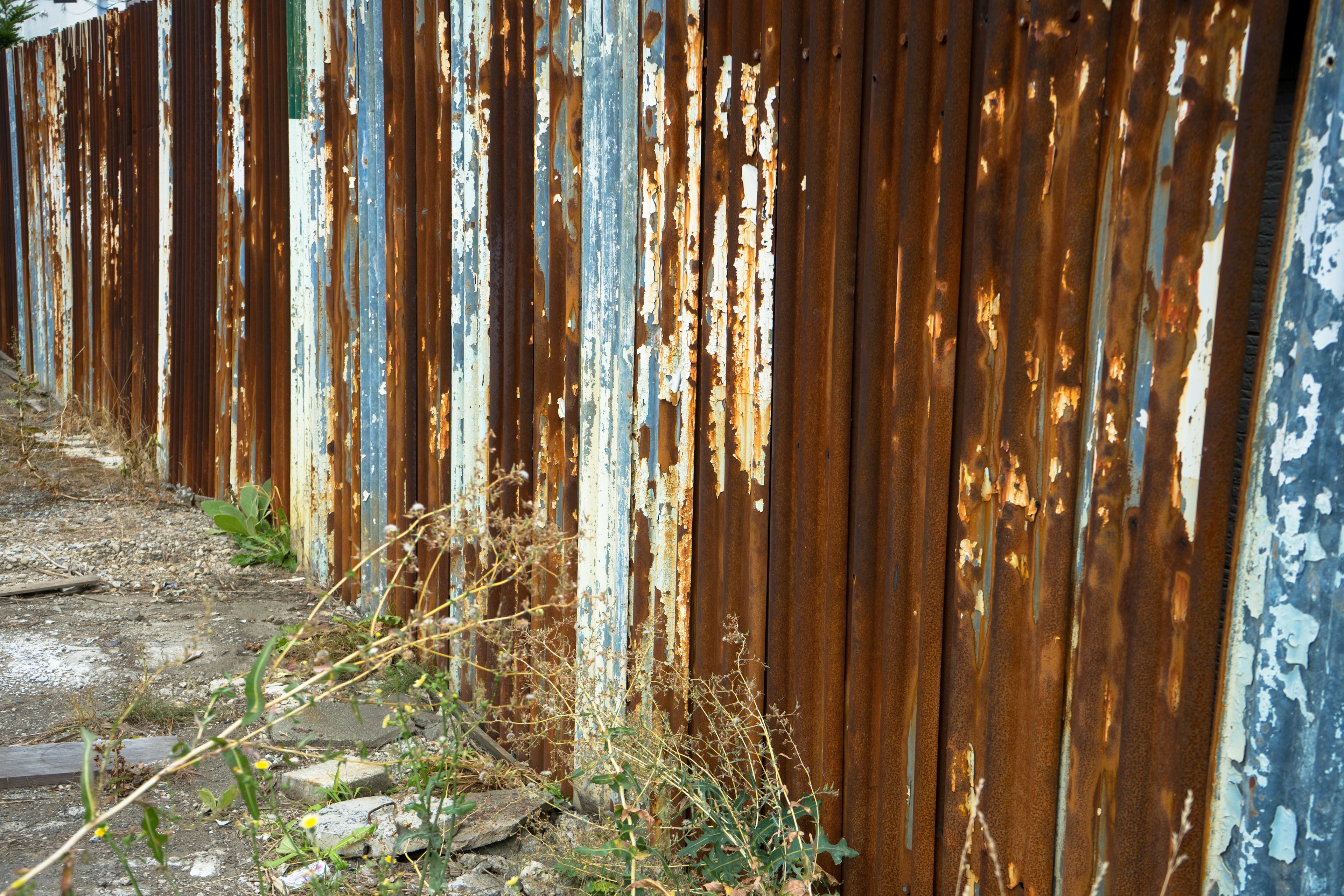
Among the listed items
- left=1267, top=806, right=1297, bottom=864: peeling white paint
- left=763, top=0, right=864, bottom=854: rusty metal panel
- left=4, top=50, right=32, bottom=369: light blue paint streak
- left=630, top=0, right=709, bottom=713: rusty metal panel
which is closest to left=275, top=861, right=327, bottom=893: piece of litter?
left=630, top=0, right=709, bottom=713: rusty metal panel

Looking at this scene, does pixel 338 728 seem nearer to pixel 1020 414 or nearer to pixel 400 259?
pixel 400 259

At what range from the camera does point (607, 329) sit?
278cm

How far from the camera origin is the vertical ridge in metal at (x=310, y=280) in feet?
14.5

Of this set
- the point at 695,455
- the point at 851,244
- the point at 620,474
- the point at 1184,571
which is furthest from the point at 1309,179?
the point at 620,474

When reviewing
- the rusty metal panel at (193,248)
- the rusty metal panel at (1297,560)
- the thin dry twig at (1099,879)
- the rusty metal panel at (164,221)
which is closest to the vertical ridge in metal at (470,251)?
the thin dry twig at (1099,879)

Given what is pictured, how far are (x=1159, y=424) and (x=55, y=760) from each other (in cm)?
295

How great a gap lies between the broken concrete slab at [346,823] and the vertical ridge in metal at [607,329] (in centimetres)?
64

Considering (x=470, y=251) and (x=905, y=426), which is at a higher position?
(x=470, y=251)

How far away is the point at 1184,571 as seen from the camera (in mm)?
1512

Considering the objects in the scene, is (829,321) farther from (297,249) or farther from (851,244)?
(297,249)

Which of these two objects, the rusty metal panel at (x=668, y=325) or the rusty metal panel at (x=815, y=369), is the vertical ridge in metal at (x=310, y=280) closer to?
the rusty metal panel at (x=668, y=325)

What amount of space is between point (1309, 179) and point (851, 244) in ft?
2.81

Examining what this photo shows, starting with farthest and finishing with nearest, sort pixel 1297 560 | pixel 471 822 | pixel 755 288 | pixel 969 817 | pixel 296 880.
Answer: pixel 471 822 → pixel 296 880 → pixel 755 288 → pixel 969 817 → pixel 1297 560

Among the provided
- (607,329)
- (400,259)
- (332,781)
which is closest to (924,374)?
(607,329)
